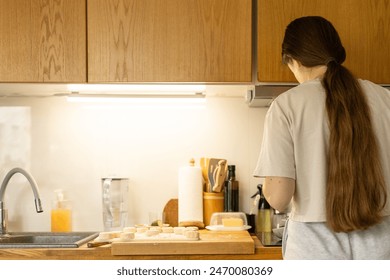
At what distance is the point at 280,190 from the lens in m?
1.71

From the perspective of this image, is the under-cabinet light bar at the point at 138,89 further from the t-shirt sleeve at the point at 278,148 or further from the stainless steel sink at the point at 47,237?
the t-shirt sleeve at the point at 278,148

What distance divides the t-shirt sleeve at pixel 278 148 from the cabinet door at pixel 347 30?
62 centimetres

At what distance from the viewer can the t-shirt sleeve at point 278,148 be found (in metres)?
1.70

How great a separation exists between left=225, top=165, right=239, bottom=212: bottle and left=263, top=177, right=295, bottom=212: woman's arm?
0.84m

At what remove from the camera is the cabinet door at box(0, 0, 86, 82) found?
2.33 m

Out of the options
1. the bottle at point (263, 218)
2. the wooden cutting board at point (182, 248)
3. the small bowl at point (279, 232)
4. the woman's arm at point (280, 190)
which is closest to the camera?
the woman's arm at point (280, 190)

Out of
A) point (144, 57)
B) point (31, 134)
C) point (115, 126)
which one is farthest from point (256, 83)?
point (31, 134)

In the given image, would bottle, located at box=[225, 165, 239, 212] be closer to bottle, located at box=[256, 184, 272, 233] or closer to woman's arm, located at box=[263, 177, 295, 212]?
bottle, located at box=[256, 184, 272, 233]

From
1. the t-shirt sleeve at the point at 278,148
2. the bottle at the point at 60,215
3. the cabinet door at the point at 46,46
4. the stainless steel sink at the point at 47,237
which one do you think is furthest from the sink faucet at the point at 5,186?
the t-shirt sleeve at the point at 278,148

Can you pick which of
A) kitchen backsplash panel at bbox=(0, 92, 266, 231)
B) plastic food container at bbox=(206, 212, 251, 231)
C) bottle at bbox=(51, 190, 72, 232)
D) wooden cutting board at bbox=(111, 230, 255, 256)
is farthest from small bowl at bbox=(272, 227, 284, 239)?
bottle at bbox=(51, 190, 72, 232)

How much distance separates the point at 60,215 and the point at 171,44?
868 millimetres

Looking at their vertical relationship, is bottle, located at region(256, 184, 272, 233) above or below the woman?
below
